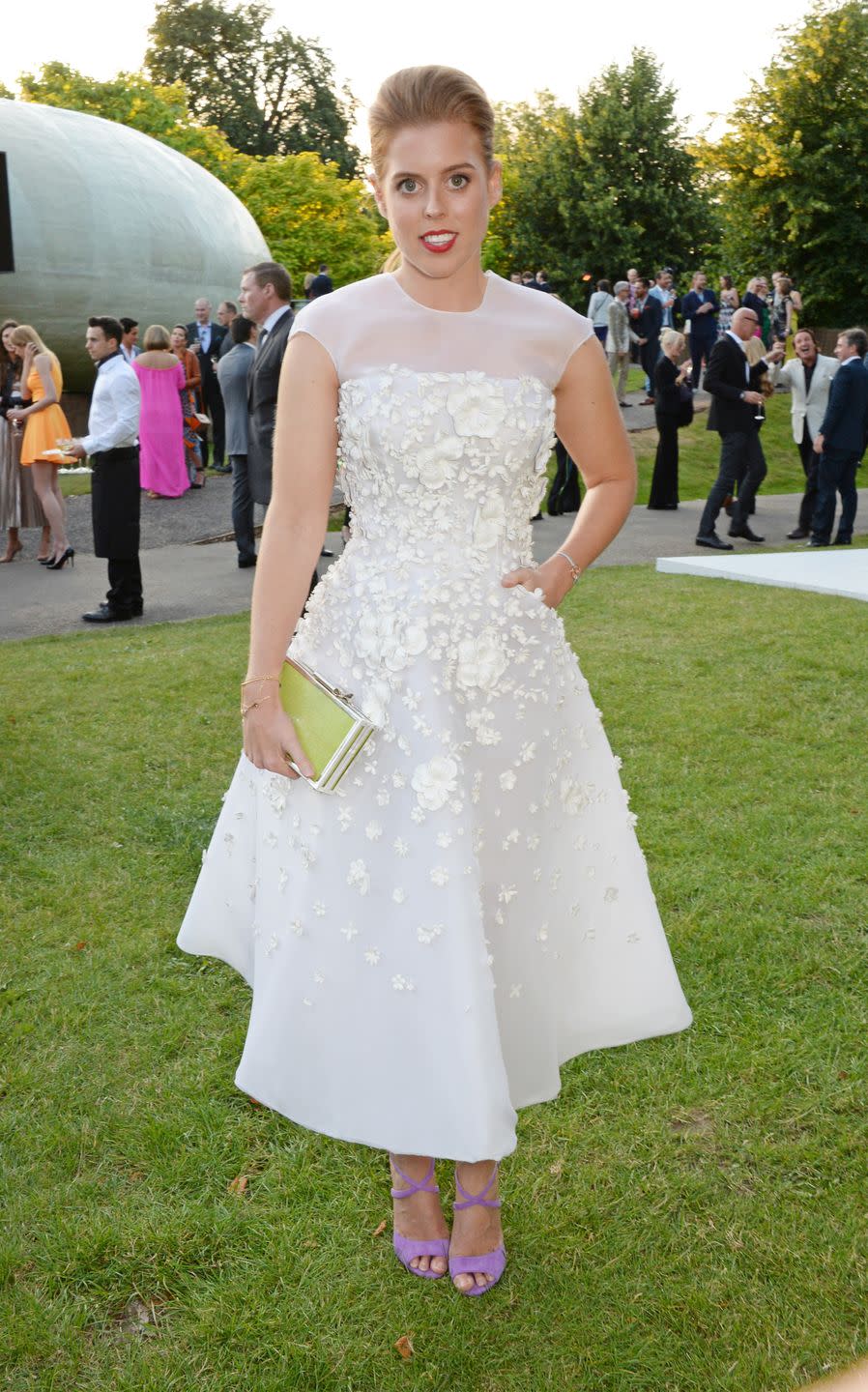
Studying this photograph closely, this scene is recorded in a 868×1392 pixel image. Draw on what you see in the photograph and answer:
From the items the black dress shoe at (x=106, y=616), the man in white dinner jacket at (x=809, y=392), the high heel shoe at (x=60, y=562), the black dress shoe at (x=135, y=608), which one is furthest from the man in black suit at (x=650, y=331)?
the black dress shoe at (x=106, y=616)

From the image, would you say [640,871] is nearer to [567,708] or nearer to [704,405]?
[567,708]

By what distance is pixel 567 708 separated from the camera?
2.98 m

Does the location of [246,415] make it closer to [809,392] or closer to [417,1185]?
[809,392]

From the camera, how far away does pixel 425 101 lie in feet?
8.33

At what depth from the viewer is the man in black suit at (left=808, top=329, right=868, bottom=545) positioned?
14742 mm

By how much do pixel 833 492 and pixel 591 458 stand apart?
518 inches

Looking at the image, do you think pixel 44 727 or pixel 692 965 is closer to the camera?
pixel 692 965

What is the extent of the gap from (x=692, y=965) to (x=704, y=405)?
80.9 ft

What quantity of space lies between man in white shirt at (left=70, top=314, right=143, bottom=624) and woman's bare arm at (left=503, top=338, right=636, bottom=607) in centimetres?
753

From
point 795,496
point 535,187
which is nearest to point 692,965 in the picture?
point 795,496

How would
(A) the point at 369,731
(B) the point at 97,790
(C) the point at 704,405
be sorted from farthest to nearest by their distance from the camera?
(C) the point at 704,405
(B) the point at 97,790
(A) the point at 369,731

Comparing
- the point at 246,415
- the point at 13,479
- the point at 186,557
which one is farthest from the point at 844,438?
the point at 13,479

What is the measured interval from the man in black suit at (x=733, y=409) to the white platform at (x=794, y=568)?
894 millimetres

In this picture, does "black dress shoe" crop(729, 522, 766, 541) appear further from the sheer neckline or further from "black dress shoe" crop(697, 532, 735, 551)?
the sheer neckline
